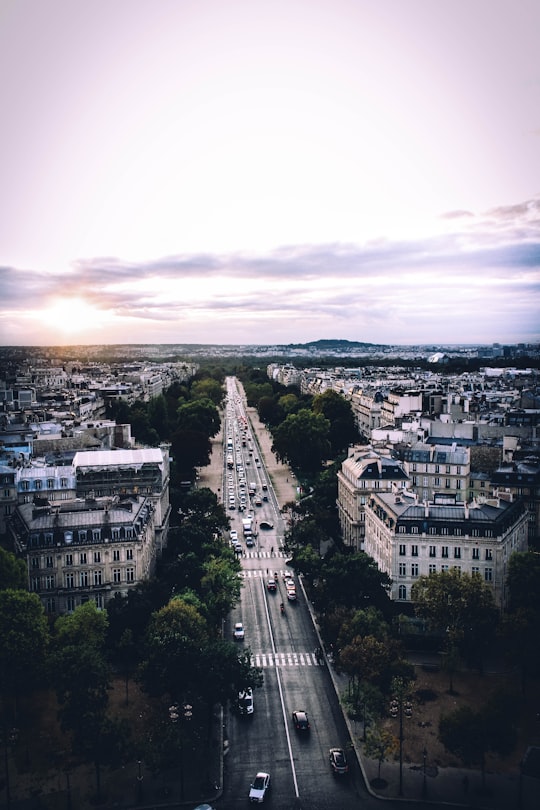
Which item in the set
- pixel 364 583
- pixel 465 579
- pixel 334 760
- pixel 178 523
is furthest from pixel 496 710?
pixel 178 523

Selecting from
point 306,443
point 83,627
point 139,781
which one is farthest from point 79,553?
point 306,443

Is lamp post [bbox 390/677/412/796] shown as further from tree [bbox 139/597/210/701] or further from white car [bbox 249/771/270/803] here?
tree [bbox 139/597/210/701]

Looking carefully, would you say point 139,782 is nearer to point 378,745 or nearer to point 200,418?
point 378,745

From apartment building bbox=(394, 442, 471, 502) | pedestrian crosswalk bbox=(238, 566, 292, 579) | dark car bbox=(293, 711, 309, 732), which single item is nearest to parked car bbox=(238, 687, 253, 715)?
dark car bbox=(293, 711, 309, 732)

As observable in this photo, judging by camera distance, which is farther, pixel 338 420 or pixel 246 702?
pixel 338 420

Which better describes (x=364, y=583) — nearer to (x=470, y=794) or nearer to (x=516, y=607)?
(x=516, y=607)
